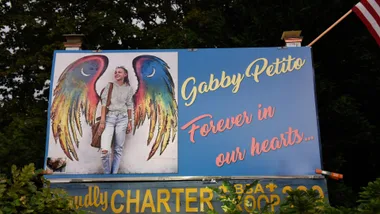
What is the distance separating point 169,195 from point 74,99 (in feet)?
6.67

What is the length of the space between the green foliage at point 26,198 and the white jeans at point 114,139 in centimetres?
226

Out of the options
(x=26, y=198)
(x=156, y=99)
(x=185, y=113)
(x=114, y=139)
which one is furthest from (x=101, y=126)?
(x=26, y=198)

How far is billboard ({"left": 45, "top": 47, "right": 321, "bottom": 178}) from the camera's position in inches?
262

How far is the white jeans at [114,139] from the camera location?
669cm

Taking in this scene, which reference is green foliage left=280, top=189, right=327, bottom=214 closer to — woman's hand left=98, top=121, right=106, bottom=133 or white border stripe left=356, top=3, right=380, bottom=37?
woman's hand left=98, top=121, right=106, bottom=133

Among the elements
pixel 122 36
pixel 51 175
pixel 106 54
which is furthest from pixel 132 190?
pixel 122 36

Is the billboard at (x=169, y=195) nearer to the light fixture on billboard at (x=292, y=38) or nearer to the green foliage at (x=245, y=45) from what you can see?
the light fixture on billboard at (x=292, y=38)

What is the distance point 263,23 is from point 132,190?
6.14m

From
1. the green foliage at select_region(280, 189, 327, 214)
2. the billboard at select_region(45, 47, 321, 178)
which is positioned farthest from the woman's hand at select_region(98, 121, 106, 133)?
the green foliage at select_region(280, 189, 327, 214)

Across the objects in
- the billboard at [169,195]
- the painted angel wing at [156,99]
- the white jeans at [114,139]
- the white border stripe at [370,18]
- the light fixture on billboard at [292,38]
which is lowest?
the billboard at [169,195]

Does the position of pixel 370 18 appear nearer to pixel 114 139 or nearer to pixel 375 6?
pixel 375 6

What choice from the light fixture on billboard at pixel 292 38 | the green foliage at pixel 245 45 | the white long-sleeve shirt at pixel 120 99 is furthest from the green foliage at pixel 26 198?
the green foliage at pixel 245 45

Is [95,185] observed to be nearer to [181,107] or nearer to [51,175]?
[51,175]

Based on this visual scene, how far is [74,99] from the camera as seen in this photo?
7.09 metres
